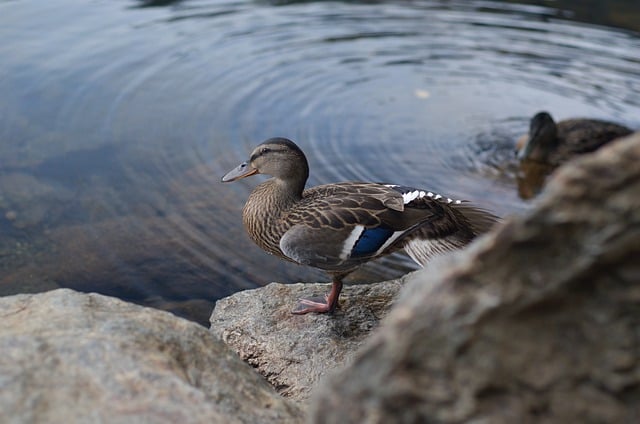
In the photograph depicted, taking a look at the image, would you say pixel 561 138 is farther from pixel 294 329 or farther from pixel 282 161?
pixel 294 329

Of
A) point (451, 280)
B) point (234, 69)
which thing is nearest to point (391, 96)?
point (234, 69)

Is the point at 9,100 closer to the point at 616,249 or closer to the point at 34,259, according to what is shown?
the point at 34,259

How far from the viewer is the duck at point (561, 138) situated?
8.51 meters

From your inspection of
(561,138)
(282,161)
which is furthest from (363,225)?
(561,138)

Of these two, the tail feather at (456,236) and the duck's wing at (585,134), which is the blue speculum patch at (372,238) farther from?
the duck's wing at (585,134)

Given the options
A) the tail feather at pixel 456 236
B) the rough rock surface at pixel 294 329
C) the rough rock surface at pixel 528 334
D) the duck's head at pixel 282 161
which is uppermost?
the rough rock surface at pixel 528 334

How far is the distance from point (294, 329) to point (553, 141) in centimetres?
555

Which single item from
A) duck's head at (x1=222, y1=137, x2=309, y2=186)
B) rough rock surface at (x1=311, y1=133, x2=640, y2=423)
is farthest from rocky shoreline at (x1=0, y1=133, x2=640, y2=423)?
duck's head at (x1=222, y1=137, x2=309, y2=186)

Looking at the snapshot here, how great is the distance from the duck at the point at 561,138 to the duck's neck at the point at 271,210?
4.64 m

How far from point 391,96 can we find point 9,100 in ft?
16.2

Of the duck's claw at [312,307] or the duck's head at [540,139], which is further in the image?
the duck's head at [540,139]

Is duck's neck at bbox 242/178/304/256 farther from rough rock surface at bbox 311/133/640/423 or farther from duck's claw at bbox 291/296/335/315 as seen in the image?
rough rock surface at bbox 311/133/640/423

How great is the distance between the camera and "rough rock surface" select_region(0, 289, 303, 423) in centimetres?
214

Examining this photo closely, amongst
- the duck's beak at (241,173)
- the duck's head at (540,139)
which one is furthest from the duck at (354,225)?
the duck's head at (540,139)
